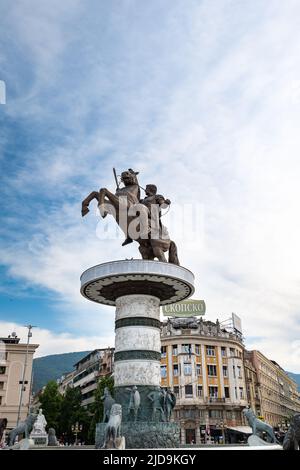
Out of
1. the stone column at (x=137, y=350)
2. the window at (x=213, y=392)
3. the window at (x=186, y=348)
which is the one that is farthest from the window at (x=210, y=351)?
the stone column at (x=137, y=350)

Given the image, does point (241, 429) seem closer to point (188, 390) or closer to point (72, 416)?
point (188, 390)

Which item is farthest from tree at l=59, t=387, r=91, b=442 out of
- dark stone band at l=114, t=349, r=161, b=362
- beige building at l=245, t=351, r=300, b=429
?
dark stone band at l=114, t=349, r=161, b=362

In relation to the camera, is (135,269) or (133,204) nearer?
(135,269)

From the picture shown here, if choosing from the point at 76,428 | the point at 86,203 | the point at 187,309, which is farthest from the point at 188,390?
the point at 86,203

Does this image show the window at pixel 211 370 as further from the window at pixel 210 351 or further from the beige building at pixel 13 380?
the beige building at pixel 13 380

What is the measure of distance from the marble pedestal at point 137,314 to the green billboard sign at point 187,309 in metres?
41.5

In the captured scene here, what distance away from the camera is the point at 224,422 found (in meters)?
52.1

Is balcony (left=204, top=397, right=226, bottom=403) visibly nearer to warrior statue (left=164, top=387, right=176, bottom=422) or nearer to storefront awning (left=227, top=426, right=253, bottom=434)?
storefront awning (left=227, top=426, right=253, bottom=434)

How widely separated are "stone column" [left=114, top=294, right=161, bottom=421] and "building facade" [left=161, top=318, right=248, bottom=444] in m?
37.9

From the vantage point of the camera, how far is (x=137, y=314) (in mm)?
16438

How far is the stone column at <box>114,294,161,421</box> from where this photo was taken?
15438 millimetres
